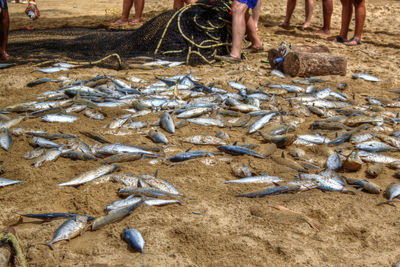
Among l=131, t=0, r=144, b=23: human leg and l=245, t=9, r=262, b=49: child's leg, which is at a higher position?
l=131, t=0, r=144, b=23: human leg

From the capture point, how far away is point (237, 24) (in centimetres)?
571

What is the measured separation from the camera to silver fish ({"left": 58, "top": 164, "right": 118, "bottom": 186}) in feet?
7.80

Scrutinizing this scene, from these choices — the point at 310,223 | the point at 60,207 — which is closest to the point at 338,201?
the point at 310,223

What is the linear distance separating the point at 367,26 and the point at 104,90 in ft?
25.4

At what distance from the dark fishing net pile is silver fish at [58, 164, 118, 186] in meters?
3.37

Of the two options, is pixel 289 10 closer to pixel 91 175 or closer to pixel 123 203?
pixel 91 175

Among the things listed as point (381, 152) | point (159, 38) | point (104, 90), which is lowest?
point (381, 152)

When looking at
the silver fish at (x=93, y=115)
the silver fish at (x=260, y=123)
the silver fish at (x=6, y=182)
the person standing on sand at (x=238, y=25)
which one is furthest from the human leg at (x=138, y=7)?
the silver fish at (x=6, y=182)

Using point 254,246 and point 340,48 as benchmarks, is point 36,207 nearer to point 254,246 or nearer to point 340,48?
point 254,246

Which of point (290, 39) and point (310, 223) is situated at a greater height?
point (290, 39)

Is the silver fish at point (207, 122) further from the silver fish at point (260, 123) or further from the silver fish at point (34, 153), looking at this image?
the silver fish at point (34, 153)

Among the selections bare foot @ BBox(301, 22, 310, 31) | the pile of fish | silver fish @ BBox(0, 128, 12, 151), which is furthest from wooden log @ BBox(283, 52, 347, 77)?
silver fish @ BBox(0, 128, 12, 151)

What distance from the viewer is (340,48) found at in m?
6.77

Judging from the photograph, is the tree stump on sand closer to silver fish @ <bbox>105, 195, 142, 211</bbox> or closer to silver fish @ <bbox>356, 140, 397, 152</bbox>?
silver fish @ <bbox>356, 140, 397, 152</bbox>
